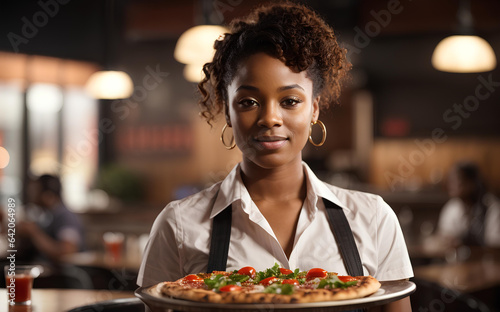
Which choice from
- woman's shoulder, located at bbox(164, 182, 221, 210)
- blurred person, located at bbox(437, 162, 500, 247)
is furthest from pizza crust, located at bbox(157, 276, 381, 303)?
blurred person, located at bbox(437, 162, 500, 247)

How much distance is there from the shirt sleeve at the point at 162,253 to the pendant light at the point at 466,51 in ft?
11.7

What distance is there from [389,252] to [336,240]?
0.15 m

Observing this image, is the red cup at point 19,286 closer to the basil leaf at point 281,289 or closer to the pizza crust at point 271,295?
the pizza crust at point 271,295

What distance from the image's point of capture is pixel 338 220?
1.64m

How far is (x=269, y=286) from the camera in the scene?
1.35 meters

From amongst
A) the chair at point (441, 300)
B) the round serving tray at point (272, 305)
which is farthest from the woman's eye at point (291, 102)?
the chair at point (441, 300)

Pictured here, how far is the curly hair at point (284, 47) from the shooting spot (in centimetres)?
156

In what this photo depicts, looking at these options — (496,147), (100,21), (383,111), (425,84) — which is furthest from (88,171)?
(496,147)

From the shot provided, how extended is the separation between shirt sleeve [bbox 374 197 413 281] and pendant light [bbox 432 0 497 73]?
3298 millimetres

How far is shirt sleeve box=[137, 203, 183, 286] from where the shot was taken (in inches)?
63.4

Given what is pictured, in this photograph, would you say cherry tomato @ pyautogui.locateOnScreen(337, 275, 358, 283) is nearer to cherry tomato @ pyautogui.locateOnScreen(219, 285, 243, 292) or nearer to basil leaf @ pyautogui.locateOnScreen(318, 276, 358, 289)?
basil leaf @ pyautogui.locateOnScreen(318, 276, 358, 289)

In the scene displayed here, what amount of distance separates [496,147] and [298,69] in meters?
8.40

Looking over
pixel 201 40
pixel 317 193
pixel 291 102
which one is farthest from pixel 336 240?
pixel 201 40

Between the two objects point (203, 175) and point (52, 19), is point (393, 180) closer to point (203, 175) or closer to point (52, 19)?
point (203, 175)
